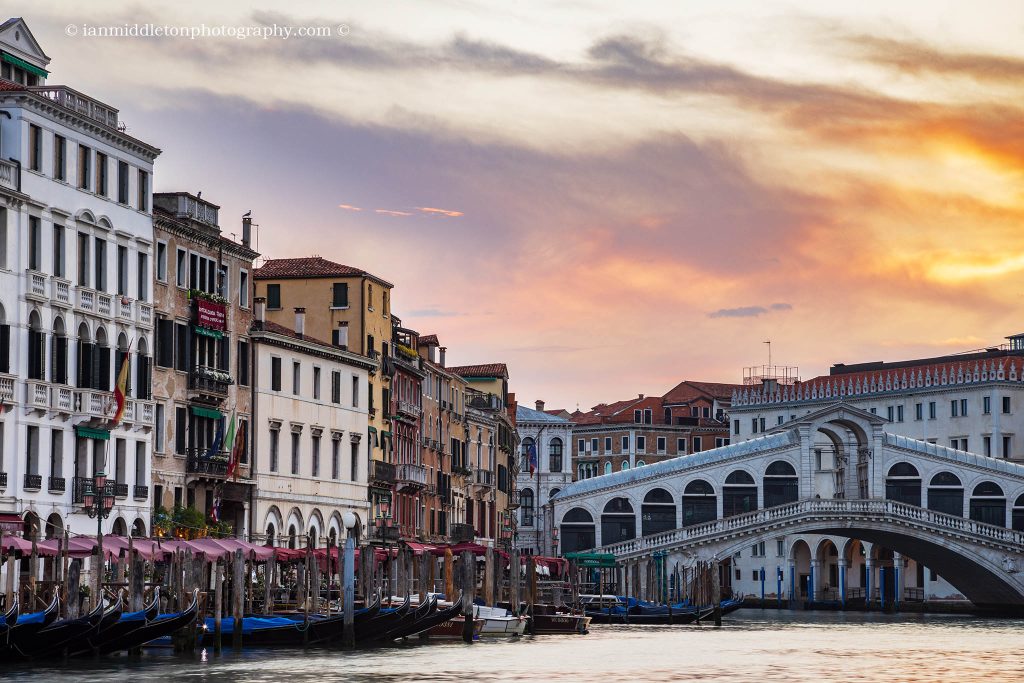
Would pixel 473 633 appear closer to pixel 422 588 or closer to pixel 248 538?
pixel 422 588

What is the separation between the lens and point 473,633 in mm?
43094

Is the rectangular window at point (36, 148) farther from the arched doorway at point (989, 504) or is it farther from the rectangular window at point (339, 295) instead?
the arched doorway at point (989, 504)

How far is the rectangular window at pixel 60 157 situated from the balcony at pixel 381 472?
18.3 meters

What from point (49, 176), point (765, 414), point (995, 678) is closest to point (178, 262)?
point (49, 176)

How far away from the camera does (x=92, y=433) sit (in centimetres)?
3988

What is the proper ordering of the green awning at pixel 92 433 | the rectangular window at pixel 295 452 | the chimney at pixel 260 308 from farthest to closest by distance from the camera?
the rectangular window at pixel 295 452 < the chimney at pixel 260 308 < the green awning at pixel 92 433

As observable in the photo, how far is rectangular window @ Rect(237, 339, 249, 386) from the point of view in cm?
4759

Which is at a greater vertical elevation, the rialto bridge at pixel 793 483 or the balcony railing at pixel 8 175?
the balcony railing at pixel 8 175

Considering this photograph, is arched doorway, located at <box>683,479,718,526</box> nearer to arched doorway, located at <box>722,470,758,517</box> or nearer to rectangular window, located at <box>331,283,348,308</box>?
arched doorway, located at <box>722,470,758,517</box>

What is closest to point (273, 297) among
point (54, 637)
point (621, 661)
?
point (621, 661)

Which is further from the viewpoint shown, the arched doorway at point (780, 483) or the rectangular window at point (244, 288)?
the arched doorway at point (780, 483)

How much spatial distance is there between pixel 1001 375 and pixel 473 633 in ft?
187

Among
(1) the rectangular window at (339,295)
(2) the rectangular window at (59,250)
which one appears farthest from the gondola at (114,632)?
(1) the rectangular window at (339,295)

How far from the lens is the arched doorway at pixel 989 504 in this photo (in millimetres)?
83938
